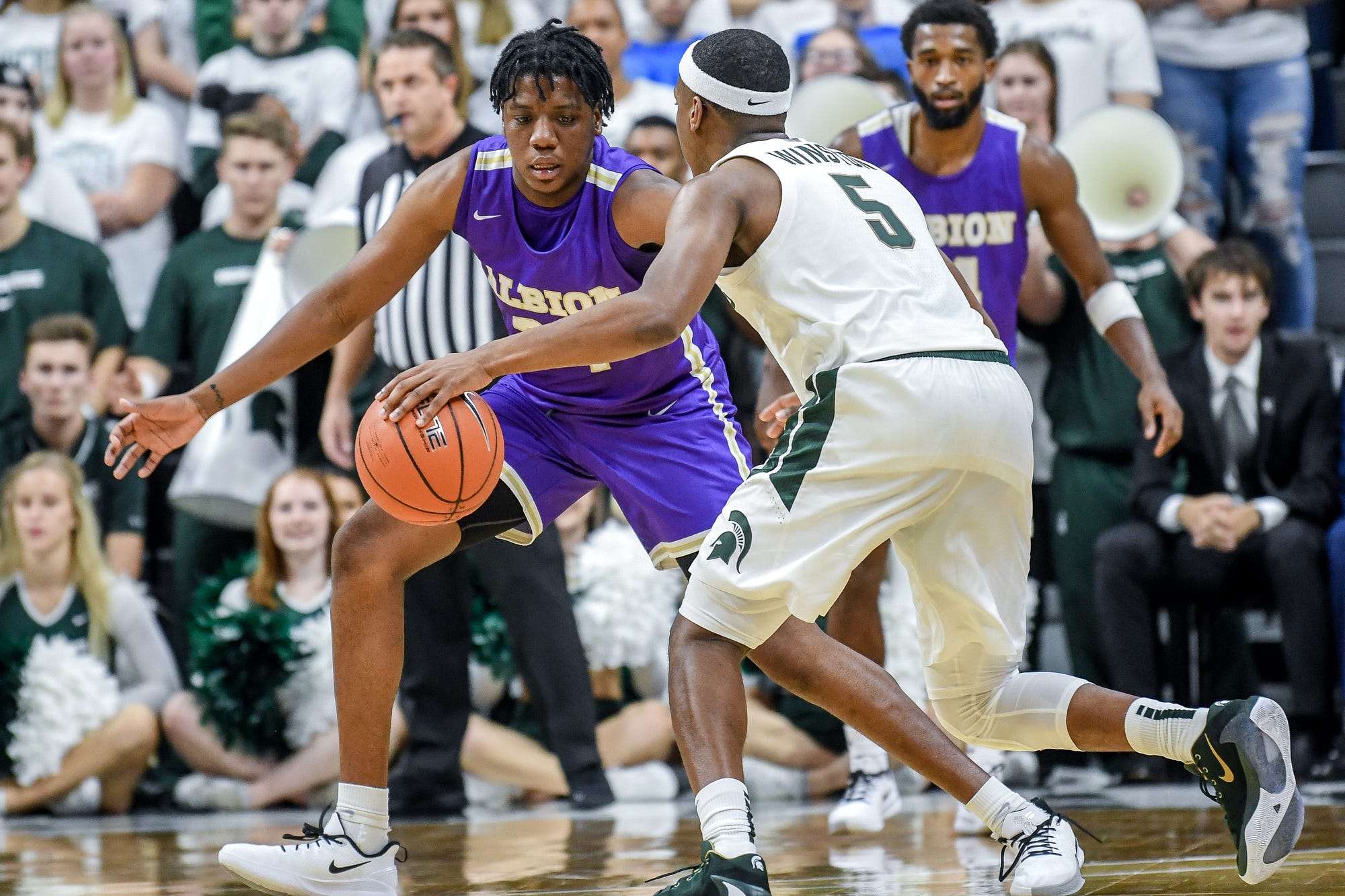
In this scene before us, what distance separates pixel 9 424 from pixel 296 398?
47.6 inches

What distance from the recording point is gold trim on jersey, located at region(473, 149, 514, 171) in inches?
153

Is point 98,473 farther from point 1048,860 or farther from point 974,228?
point 1048,860

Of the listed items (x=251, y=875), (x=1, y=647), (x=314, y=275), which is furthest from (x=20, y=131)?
(x=251, y=875)

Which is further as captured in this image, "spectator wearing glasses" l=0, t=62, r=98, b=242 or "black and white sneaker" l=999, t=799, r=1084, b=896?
"spectator wearing glasses" l=0, t=62, r=98, b=242

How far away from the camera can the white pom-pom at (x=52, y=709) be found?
611 centimetres

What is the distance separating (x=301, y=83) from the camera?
25.4 ft

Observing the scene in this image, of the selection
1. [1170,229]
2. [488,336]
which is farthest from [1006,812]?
[1170,229]

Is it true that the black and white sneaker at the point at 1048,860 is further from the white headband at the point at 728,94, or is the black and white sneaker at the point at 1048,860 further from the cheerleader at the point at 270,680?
the cheerleader at the point at 270,680

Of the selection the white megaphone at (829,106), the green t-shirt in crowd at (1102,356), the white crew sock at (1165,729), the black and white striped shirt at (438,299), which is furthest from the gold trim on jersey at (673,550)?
the green t-shirt in crowd at (1102,356)

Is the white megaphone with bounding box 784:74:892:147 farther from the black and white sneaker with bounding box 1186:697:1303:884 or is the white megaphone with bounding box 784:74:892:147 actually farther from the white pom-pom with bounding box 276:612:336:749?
the black and white sneaker with bounding box 1186:697:1303:884

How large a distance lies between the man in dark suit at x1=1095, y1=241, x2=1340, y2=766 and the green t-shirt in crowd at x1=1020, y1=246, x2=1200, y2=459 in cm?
20

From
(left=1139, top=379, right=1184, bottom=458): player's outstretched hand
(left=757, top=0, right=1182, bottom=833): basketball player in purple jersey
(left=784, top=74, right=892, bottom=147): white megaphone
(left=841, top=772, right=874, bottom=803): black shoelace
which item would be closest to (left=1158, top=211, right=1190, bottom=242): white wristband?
(left=784, top=74, right=892, bottom=147): white megaphone

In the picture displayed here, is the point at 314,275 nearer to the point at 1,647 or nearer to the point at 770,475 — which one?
the point at 1,647

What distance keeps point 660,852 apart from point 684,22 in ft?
14.9
